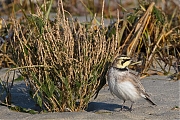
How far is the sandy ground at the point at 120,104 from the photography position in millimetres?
4543

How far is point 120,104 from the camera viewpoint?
5254 mm

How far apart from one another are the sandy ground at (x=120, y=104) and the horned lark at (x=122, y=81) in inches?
6.5

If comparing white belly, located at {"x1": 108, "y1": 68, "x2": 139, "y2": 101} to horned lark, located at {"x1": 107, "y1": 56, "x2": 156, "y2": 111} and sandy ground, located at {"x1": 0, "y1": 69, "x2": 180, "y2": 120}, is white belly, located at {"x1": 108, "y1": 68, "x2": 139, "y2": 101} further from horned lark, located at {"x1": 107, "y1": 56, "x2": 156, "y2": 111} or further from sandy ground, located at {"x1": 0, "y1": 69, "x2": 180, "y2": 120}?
sandy ground, located at {"x1": 0, "y1": 69, "x2": 180, "y2": 120}

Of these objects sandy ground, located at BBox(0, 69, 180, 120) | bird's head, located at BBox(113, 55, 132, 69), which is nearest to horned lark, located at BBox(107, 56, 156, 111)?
bird's head, located at BBox(113, 55, 132, 69)

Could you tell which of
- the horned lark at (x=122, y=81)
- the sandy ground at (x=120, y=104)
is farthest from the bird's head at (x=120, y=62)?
the sandy ground at (x=120, y=104)

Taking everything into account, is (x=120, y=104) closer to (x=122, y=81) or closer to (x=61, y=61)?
(x=122, y=81)

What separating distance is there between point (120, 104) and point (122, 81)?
551mm

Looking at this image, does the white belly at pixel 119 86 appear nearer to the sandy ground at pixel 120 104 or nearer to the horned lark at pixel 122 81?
the horned lark at pixel 122 81

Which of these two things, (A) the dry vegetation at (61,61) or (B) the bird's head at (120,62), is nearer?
(A) the dry vegetation at (61,61)

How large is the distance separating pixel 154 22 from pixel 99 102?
194cm

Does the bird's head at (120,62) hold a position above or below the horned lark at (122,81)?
above

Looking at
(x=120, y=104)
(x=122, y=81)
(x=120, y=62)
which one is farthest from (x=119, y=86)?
(x=120, y=104)

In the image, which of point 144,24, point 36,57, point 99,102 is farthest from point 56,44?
point 144,24

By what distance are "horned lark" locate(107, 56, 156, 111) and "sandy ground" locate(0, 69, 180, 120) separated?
17 cm
